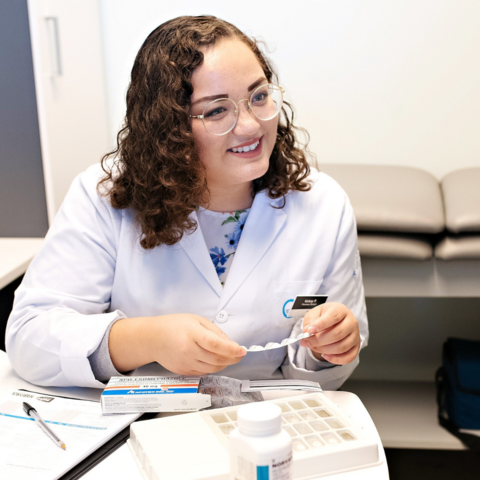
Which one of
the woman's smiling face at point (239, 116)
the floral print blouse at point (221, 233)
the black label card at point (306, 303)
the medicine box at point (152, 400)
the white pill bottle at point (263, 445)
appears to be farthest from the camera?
the floral print blouse at point (221, 233)

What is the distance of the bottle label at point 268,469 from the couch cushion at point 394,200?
1.49 m

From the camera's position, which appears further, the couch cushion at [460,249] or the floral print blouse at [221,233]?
the couch cushion at [460,249]

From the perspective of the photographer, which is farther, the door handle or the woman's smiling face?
the door handle

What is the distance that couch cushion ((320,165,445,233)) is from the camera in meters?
1.93

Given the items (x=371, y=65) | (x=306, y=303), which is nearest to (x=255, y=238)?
(x=306, y=303)

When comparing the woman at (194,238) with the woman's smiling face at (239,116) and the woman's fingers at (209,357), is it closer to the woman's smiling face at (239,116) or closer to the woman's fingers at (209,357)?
the woman's smiling face at (239,116)

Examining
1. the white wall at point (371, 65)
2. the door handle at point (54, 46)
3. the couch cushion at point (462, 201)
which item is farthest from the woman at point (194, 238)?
the white wall at point (371, 65)

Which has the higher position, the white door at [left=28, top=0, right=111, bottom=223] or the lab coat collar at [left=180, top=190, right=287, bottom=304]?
the white door at [left=28, top=0, right=111, bottom=223]

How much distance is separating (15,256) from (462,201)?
1.57m

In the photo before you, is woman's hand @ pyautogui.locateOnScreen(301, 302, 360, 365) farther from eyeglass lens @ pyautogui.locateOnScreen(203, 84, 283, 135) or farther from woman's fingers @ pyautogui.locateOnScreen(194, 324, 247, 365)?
eyeglass lens @ pyautogui.locateOnScreen(203, 84, 283, 135)

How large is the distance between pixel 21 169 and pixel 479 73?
1983mm

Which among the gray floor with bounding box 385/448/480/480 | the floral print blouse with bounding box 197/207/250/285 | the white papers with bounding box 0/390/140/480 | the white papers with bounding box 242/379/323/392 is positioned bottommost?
the gray floor with bounding box 385/448/480/480

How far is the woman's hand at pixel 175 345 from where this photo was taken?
2.91ft

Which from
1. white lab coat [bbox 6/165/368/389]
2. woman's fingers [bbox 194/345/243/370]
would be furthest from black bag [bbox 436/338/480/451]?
woman's fingers [bbox 194/345/243/370]
